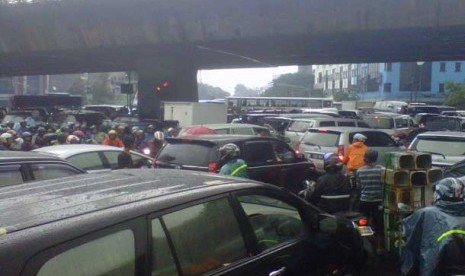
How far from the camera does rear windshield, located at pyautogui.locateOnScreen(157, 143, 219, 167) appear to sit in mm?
8703

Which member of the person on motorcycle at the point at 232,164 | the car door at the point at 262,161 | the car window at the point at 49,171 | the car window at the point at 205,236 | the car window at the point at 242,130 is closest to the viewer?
the car window at the point at 205,236

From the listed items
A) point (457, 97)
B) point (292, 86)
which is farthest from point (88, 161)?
point (292, 86)

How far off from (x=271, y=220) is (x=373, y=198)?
3.28 m

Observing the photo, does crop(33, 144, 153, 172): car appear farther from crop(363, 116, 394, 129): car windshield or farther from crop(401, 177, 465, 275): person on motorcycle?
crop(363, 116, 394, 129): car windshield

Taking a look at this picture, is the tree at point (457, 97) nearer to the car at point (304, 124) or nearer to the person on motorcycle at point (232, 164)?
the car at point (304, 124)

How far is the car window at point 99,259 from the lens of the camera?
2441 mm

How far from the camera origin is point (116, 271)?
2701mm

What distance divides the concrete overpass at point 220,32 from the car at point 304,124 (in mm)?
7429

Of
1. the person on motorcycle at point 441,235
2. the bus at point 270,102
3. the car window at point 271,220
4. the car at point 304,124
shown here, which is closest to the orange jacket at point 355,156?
the person on motorcycle at point 441,235

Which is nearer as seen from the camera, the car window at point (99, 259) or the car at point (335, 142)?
the car window at point (99, 259)

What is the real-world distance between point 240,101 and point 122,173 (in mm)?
50322

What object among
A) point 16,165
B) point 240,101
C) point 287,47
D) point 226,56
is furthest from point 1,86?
point 16,165

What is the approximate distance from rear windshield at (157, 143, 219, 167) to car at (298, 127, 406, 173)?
199 inches

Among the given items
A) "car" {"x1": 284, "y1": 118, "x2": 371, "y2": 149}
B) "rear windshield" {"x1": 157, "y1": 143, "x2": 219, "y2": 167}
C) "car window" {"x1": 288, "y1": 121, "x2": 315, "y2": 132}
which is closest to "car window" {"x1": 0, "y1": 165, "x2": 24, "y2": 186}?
"rear windshield" {"x1": 157, "y1": 143, "x2": 219, "y2": 167}
